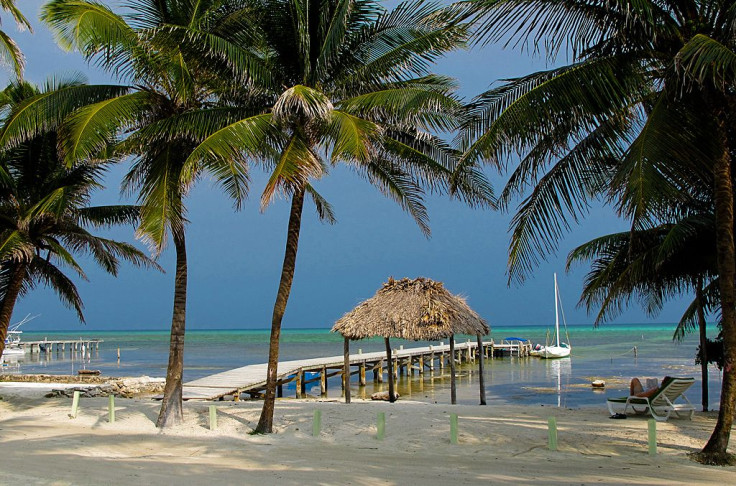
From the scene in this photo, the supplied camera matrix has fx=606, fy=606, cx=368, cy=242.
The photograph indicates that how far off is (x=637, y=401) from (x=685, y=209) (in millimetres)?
4092

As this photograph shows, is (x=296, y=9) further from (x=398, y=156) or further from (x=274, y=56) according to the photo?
(x=398, y=156)

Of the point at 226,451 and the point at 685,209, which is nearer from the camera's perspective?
the point at 226,451

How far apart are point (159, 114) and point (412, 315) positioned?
358 inches

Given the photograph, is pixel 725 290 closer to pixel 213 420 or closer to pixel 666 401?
pixel 666 401

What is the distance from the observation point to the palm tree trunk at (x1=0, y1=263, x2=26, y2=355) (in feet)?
46.4

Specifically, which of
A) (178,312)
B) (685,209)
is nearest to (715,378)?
(685,209)

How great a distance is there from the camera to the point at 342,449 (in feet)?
32.5

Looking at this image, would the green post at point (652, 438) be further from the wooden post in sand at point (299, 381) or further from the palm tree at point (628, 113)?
the wooden post in sand at point (299, 381)

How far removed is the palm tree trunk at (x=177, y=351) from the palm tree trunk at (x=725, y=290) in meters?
8.93

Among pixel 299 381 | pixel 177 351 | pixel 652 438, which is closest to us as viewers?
pixel 652 438

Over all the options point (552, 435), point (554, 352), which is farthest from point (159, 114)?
point (554, 352)

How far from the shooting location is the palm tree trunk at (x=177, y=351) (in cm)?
1161

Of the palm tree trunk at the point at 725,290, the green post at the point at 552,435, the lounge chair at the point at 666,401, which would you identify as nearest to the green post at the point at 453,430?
the green post at the point at 552,435

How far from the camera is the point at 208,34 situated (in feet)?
31.1
